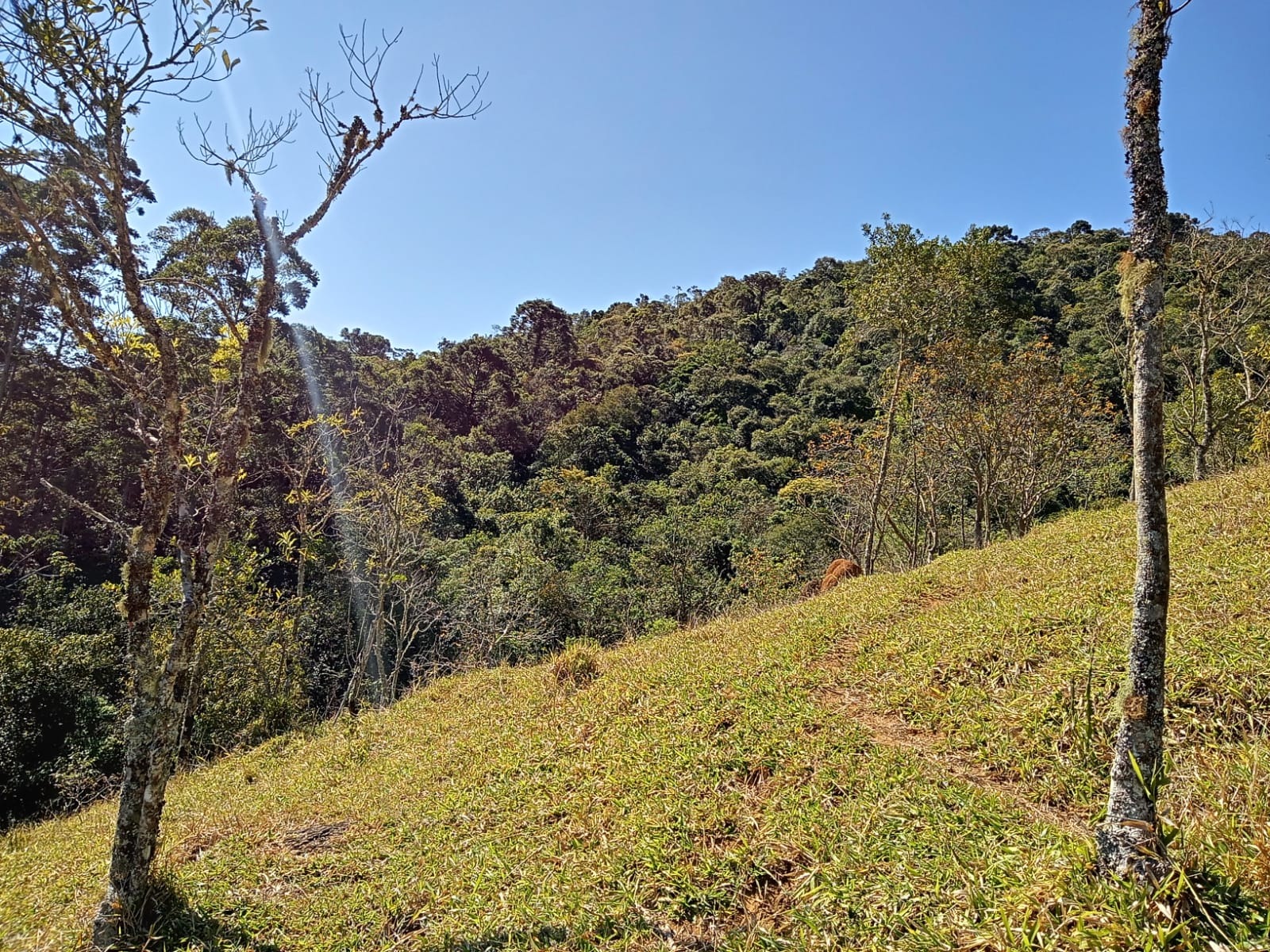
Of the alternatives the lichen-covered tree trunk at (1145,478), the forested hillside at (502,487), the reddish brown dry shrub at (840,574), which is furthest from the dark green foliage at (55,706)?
the lichen-covered tree trunk at (1145,478)

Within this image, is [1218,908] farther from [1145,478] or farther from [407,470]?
[407,470]

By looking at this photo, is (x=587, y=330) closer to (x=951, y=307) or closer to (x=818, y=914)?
(x=951, y=307)

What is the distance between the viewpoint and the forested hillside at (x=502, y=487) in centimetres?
1262

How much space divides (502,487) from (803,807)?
28187mm

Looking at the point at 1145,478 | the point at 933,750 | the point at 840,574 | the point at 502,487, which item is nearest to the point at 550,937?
the point at 933,750

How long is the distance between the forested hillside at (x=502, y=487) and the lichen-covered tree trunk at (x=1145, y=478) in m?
4.42

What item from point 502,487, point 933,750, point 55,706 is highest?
point 502,487

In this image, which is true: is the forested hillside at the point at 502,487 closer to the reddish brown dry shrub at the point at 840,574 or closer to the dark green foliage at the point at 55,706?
the dark green foliage at the point at 55,706

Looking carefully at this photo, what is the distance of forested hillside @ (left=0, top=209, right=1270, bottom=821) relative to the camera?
12.6m

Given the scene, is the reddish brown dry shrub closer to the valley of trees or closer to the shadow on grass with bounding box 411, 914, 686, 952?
the valley of trees

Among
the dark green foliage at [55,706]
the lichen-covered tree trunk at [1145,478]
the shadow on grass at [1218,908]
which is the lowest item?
the dark green foliage at [55,706]

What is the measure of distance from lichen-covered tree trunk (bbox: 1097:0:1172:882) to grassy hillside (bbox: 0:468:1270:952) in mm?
251

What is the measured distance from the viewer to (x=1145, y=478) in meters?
2.40

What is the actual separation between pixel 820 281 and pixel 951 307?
44.7 metres
